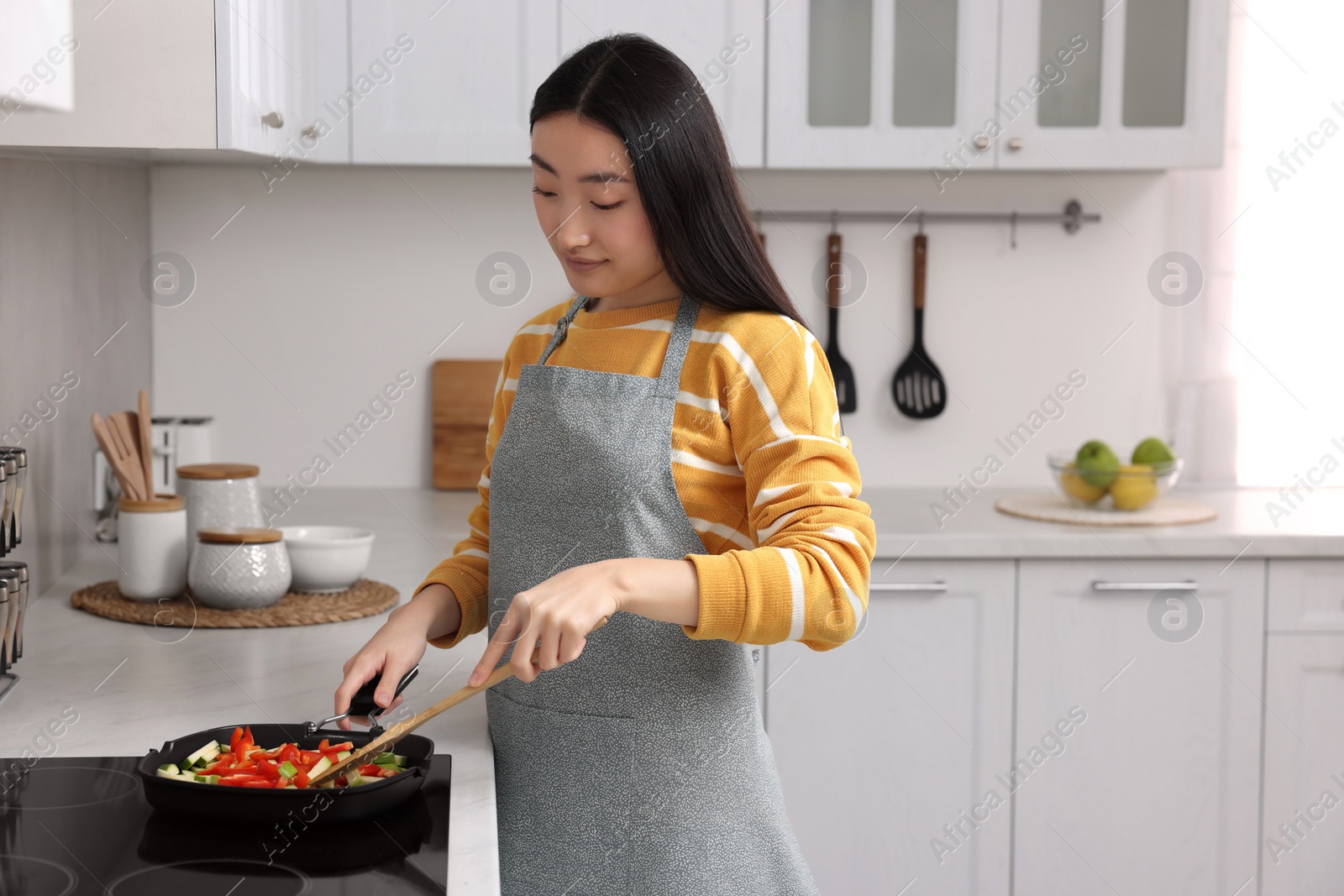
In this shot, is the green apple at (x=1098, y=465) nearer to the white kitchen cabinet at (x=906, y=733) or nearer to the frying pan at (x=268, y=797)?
the white kitchen cabinet at (x=906, y=733)

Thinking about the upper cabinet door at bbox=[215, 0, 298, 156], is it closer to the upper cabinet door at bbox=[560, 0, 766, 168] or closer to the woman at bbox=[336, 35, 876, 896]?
the upper cabinet door at bbox=[560, 0, 766, 168]

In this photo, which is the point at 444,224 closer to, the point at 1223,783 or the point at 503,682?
the point at 503,682

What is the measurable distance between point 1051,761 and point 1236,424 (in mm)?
879

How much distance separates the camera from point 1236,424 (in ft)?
7.93

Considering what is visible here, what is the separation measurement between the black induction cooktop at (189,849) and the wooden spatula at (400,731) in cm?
4

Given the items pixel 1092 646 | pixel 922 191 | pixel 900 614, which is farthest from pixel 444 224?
pixel 1092 646

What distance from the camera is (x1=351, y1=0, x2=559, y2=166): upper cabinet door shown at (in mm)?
2004

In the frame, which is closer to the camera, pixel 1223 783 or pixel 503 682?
pixel 503 682

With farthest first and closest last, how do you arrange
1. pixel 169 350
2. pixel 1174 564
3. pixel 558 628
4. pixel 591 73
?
pixel 169 350, pixel 1174 564, pixel 591 73, pixel 558 628

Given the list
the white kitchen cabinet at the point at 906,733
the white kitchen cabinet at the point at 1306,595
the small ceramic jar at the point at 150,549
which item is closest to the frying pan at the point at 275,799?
the small ceramic jar at the point at 150,549

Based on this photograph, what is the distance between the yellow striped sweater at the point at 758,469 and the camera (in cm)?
85

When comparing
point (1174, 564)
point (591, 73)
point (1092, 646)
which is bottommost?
point (1092, 646)

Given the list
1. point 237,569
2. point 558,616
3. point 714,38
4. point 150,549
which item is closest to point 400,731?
point 558,616

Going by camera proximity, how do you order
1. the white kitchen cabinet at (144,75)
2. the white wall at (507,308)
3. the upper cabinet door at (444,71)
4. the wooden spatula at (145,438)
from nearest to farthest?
the white kitchen cabinet at (144,75) < the wooden spatula at (145,438) < the upper cabinet door at (444,71) < the white wall at (507,308)
